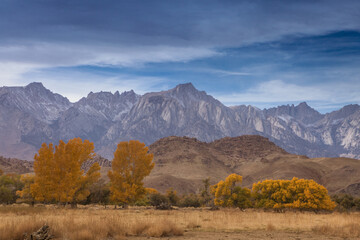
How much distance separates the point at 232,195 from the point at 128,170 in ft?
54.6

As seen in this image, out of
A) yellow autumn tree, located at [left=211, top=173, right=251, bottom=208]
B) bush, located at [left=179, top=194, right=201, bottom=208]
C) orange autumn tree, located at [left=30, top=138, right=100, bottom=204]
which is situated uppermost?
orange autumn tree, located at [left=30, top=138, right=100, bottom=204]

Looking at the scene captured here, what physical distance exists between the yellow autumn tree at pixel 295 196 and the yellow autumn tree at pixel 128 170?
55.8 feet

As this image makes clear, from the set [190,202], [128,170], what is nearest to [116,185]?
[128,170]

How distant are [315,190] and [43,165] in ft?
118

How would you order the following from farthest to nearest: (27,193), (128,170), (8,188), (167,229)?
1. (8,188)
2. (128,170)
3. (27,193)
4. (167,229)

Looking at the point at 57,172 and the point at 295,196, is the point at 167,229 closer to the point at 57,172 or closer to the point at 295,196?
the point at 57,172

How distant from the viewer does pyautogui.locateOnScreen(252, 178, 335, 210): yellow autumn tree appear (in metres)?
49.0

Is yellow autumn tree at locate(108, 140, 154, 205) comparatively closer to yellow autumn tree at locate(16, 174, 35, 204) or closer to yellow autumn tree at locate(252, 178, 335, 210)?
yellow autumn tree at locate(16, 174, 35, 204)

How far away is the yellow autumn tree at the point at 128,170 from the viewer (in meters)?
51.1

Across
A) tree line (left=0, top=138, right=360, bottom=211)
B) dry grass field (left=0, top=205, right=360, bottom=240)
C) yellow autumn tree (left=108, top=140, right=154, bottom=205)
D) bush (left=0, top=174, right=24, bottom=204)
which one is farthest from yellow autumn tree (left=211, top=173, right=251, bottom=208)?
bush (left=0, top=174, right=24, bottom=204)

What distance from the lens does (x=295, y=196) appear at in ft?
166

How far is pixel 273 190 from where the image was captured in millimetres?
52062

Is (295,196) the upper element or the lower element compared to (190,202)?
upper

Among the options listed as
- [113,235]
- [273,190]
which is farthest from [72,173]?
[113,235]
